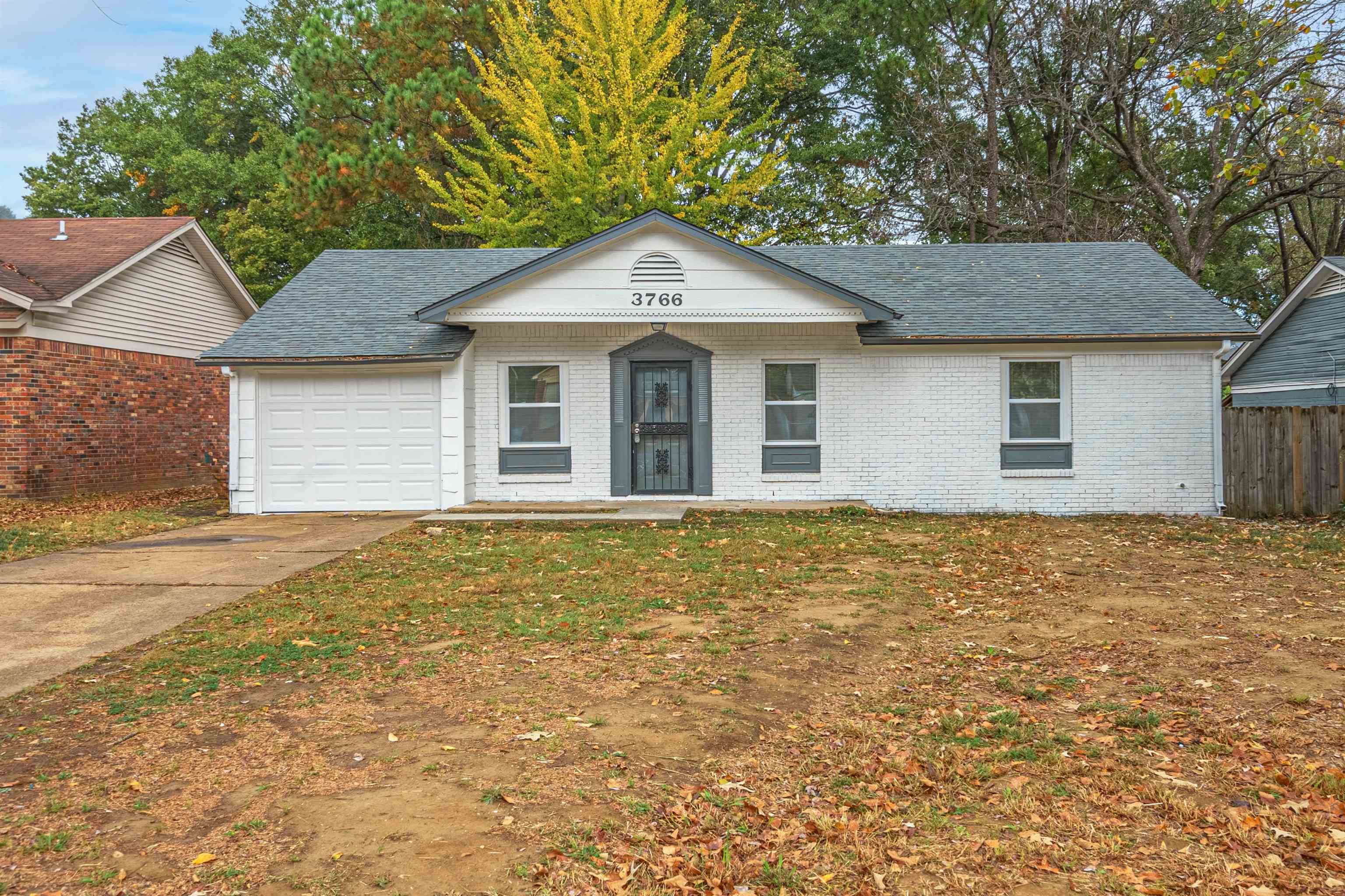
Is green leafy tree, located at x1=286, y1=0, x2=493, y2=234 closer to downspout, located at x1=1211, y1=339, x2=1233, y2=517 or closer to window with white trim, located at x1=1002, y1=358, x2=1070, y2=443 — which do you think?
window with white trim, located at x1=1002, y1=358, x2=1070, y2=443

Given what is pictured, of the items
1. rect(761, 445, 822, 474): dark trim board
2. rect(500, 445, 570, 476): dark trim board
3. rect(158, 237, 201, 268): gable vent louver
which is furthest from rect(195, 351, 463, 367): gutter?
rect(158, 237, 201, 268): gable vent louver

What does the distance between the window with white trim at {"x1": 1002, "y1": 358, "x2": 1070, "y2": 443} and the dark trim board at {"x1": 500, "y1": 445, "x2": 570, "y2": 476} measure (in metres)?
7.32

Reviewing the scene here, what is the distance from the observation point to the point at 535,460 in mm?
15258

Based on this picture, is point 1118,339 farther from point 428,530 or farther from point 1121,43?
point 1121,43

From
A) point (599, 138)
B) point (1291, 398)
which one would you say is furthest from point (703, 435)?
A: point (1291, 398)

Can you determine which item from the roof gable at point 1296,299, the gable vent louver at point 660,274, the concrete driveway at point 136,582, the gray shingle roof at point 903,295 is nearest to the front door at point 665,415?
the gable vent louver at point 660,274

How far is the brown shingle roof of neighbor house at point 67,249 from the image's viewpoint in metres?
17.1

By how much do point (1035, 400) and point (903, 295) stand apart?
2909 mm

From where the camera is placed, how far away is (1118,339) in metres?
14.5

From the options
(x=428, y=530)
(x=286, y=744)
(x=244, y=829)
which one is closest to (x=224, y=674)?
(x=286, y=744)

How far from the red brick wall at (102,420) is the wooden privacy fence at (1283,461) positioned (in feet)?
61.9

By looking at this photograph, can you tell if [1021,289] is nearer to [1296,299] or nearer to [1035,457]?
[1035,457]

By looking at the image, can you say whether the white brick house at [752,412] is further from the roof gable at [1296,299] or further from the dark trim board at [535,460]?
the roof gable at [1296,299]

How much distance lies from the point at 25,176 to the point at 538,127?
24834 mm
